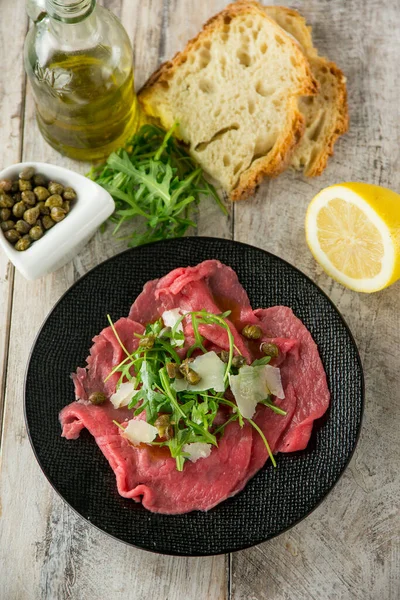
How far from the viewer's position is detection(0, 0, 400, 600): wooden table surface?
2.47 metres

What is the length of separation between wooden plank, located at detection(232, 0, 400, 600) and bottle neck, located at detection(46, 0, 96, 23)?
917mm

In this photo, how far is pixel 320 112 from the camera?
279 centimetres

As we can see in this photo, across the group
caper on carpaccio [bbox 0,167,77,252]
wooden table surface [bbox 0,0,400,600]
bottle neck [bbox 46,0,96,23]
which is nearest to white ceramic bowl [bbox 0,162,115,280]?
caper on carpaccio [bbox 0,167,77,252]

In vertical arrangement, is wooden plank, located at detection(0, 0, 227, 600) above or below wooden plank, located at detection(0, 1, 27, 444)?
below

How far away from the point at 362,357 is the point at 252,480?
2.12 ft

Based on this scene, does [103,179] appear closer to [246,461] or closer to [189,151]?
[189,151]

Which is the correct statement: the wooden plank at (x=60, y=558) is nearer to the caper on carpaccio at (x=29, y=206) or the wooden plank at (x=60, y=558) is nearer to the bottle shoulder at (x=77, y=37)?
the caper on carpaccio at (x=29, y=206)

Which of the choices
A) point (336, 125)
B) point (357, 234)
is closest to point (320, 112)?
point (336, 125)

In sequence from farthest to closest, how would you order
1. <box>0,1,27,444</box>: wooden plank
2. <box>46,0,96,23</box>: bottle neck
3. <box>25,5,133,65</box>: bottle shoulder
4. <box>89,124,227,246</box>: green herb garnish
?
<box>0,1,27,444</box>: wooden plank, <box>89,124,227,246</box>: green herb garnish, <box>25,5,133,65</box>: bottle shoulder, <box>46,0,96,23</box>: bottle neck

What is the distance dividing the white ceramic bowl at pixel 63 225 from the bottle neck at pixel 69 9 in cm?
50

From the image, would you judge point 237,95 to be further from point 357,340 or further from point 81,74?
point 357,340

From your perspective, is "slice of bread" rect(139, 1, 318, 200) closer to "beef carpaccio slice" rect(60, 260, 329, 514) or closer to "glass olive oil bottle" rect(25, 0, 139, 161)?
"glass olive oil bottle" rect(25, 0, 139, 161)

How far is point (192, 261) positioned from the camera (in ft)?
8.45

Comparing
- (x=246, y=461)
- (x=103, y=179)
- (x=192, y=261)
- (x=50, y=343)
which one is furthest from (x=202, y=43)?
(x=246, y=461)
